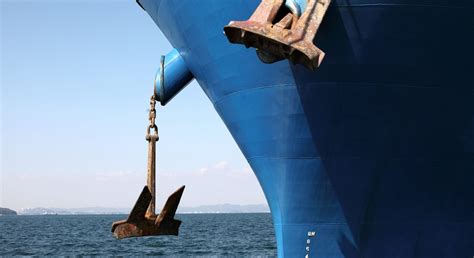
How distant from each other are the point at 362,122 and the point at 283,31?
2.74m

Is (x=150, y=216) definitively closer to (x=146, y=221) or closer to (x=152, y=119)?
(x=146, y=221)

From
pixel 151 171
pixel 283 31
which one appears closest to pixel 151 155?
pixel 151 171

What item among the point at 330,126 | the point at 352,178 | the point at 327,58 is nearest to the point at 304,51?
the point at 327,58

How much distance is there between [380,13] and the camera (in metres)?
8.22

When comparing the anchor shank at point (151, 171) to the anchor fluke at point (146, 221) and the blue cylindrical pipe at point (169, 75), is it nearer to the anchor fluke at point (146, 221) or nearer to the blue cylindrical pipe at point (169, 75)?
the anchor fluke at point (146, 221)

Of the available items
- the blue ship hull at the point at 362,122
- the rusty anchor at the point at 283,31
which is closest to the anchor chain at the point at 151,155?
the blue ship hull at the point at 362,122

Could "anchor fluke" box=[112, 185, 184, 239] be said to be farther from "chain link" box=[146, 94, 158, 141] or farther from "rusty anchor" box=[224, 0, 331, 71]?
"rusty anchor" box=[224, 0, 331, 71]

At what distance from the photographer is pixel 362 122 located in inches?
357

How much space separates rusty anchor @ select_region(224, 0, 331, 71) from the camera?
6.62 meters

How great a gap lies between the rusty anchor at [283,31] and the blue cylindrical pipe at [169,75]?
4047mm

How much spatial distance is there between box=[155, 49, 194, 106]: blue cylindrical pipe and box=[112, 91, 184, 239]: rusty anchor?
5.19 feet

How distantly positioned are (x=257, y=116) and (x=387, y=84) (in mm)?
2000

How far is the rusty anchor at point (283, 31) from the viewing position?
6617mm

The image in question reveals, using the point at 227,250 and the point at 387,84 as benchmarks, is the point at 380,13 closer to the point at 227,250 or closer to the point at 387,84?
the point at 387,84
